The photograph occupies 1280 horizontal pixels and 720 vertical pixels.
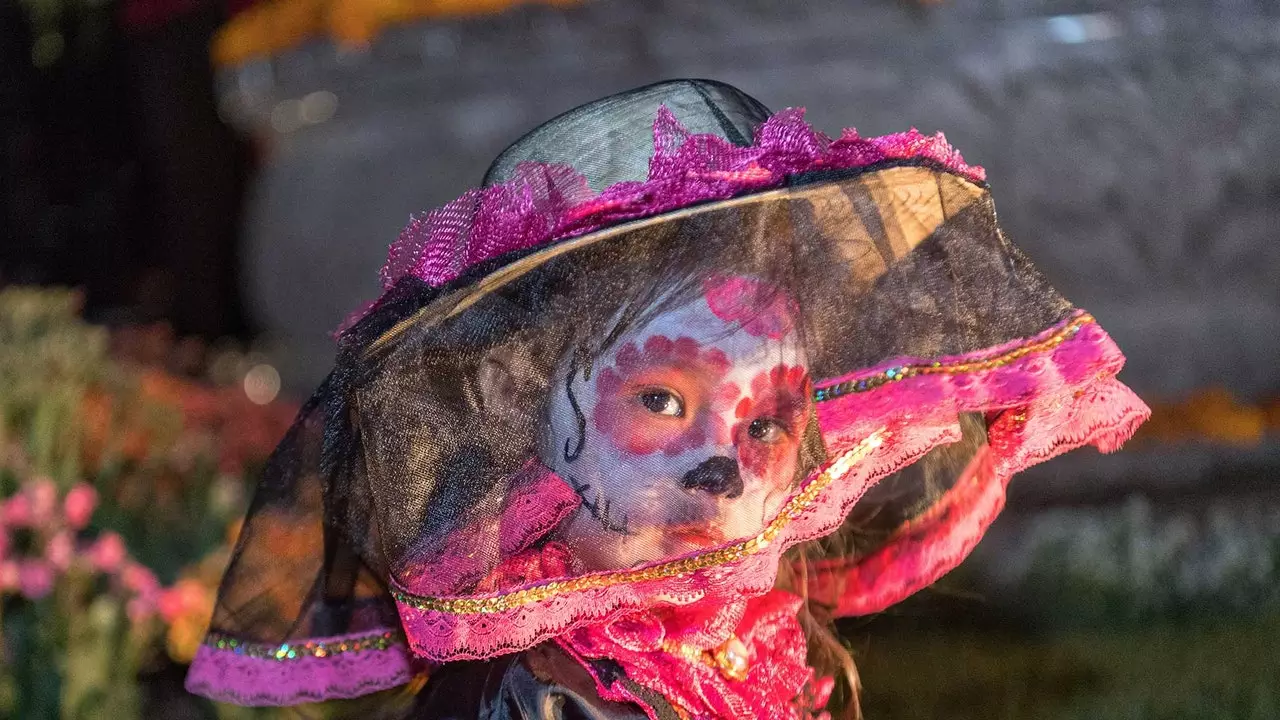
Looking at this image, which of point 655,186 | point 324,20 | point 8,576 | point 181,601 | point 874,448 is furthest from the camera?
point 324,20

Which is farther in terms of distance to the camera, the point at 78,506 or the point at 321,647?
the point at 78,506

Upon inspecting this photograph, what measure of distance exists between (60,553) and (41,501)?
5.6 inches

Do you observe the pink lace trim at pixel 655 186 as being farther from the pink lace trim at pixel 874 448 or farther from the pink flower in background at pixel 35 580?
the pink flower in background at pixel 35 580

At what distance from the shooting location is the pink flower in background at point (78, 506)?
9.40 ft

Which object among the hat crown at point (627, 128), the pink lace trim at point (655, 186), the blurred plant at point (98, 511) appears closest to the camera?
the pink lace trim at point (655, 186)

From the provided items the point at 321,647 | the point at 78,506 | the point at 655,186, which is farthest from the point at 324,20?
the point at 655,186

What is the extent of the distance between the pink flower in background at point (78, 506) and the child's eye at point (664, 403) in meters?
2.05

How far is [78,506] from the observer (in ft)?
9.41

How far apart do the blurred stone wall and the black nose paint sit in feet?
8.83

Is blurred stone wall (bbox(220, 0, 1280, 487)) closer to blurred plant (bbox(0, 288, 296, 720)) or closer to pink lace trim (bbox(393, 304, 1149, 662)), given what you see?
blurred plant (bbox(0, 288, 296, 720))

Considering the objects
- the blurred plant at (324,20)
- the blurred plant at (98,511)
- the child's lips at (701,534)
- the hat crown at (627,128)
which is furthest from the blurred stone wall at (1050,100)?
the child's lips at (701,534)

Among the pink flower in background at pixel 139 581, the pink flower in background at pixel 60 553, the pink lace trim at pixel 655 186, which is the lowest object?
the pink flower in background at pixel 139 581

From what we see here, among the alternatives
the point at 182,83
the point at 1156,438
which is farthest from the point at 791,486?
the point at 182,83

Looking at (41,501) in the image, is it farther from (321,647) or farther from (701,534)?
(701,534)
